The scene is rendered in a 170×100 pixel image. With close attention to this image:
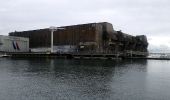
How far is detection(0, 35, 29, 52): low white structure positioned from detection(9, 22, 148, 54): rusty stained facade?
7.16 metres

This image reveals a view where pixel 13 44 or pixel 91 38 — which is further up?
pixel 91 38

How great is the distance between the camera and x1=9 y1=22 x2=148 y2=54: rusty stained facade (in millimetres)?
121625

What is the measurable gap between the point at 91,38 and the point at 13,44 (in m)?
40.8

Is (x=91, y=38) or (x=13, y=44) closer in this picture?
(x=91, y=38)

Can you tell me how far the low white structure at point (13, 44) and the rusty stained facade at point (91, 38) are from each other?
7157 mm

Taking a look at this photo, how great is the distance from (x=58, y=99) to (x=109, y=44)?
9996cm

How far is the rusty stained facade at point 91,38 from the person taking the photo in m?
122

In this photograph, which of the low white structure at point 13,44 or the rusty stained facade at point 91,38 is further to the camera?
the low white structure at point 13,44

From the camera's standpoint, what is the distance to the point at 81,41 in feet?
412

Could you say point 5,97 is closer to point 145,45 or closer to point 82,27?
point 82,27

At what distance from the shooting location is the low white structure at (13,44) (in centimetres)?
13325

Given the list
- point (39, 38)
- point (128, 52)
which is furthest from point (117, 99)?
point (39, 38)

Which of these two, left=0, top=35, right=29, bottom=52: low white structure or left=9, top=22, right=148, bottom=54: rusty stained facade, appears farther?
left=0, top=35, right=29, bottom=52: low white structure

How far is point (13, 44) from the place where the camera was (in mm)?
A: 137500
